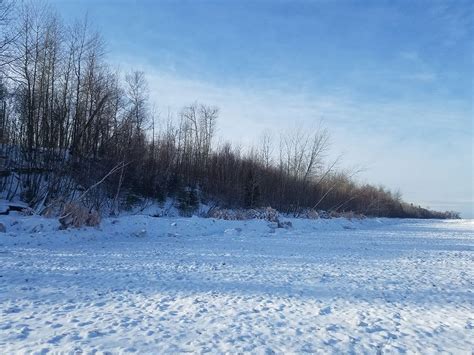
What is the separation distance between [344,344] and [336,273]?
4832 mm

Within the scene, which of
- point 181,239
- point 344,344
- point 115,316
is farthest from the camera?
point 181,239

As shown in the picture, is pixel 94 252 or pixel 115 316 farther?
pixel 94 252

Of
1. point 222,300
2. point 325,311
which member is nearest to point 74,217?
point 222,300

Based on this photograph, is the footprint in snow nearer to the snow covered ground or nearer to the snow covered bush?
the snow covered ground

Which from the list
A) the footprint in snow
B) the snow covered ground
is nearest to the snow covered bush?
the snow covered ground

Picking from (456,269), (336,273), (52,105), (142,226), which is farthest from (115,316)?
(52,105)

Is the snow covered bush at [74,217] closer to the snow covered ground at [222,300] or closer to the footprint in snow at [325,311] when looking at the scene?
the snow covered ground at [222,300]

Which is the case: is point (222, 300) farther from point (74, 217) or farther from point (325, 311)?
point (74, 217)

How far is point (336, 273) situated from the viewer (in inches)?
361

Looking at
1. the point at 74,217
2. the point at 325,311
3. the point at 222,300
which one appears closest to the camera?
the point at 325,311

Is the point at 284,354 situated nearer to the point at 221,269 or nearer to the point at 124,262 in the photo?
the point at 221,269

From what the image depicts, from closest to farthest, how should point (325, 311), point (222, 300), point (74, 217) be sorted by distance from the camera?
point (325, 311)
point (222, 300)
point (74, 217)

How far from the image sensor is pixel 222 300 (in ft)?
20.6

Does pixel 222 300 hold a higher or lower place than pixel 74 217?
lower
